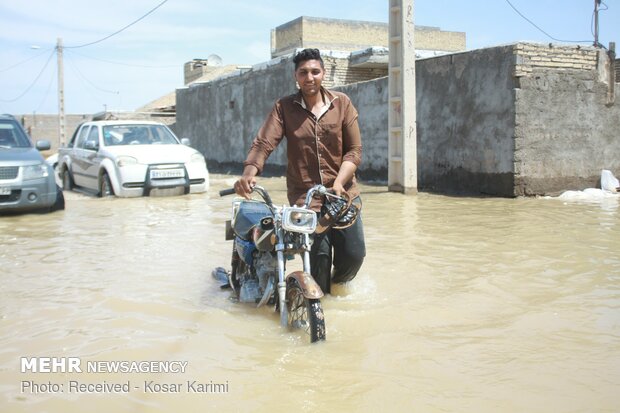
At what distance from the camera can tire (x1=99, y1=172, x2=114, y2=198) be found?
37.9 feet

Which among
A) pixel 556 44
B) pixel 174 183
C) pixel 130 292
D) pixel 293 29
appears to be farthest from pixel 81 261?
pixel 293 29

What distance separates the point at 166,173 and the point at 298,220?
8.30m

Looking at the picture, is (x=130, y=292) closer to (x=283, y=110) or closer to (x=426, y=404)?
(x=283, y=110)

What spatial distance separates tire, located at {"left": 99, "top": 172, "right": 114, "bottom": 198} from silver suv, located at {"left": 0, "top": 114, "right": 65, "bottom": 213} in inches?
65.5

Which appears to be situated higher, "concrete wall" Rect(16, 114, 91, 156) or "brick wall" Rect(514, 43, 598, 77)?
"concrete wall" Rect(16, 114, 91, 156)

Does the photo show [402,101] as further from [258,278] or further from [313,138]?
[258,278]

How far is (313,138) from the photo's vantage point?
3941 millimetres

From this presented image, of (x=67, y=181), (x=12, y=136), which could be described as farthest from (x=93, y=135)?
(x=12, y=136)

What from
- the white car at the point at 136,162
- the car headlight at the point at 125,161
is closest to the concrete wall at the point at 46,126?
the white car at the point at 136,162

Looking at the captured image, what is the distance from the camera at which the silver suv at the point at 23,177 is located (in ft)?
29.5

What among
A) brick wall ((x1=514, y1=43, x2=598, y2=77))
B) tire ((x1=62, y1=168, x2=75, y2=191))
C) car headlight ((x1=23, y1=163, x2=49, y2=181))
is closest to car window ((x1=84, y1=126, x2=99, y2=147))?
tire ((x1=62, y1=168, x2=75, y2=191))

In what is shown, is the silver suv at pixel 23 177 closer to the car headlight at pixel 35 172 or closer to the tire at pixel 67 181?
the car headlight at pixel 35 172

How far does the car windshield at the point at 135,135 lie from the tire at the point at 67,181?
2.17 metres

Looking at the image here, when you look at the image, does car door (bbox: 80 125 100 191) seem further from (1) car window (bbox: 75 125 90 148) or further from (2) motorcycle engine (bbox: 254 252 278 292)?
(2) motorcycle engine (bbox: 254 252 278 292)
